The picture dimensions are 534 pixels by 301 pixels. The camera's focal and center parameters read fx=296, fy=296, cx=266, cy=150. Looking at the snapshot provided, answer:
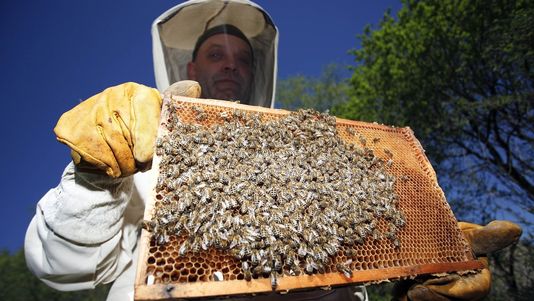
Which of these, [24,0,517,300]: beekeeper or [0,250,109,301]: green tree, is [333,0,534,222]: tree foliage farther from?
[0,250,109,301]: green tree

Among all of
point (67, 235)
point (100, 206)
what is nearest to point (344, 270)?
point (100, 206)

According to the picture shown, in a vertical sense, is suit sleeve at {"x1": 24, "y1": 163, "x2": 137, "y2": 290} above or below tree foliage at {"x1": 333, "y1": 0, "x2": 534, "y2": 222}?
below

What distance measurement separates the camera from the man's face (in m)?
4.61

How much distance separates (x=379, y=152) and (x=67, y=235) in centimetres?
300

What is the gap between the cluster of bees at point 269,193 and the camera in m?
1.95

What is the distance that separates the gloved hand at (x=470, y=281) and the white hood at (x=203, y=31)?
3.60 m

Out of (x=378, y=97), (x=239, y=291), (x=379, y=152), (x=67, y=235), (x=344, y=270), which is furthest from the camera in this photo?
(x=378, y=97)

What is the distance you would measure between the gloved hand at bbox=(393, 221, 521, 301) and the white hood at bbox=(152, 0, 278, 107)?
3.60 meters

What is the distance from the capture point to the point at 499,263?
Answer: 1041 centimetres

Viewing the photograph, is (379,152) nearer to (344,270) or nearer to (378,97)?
(344,270)

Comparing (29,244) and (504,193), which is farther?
(504,193)

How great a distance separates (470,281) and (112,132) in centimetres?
336

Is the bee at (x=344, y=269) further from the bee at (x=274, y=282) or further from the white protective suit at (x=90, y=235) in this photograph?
the white protective suit at (x=90, y=235)

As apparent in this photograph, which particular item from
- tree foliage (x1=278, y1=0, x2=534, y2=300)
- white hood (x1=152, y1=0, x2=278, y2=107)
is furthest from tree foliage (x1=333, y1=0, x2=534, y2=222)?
white hood (x1=152, y1=0, x2=278, y2=107)
